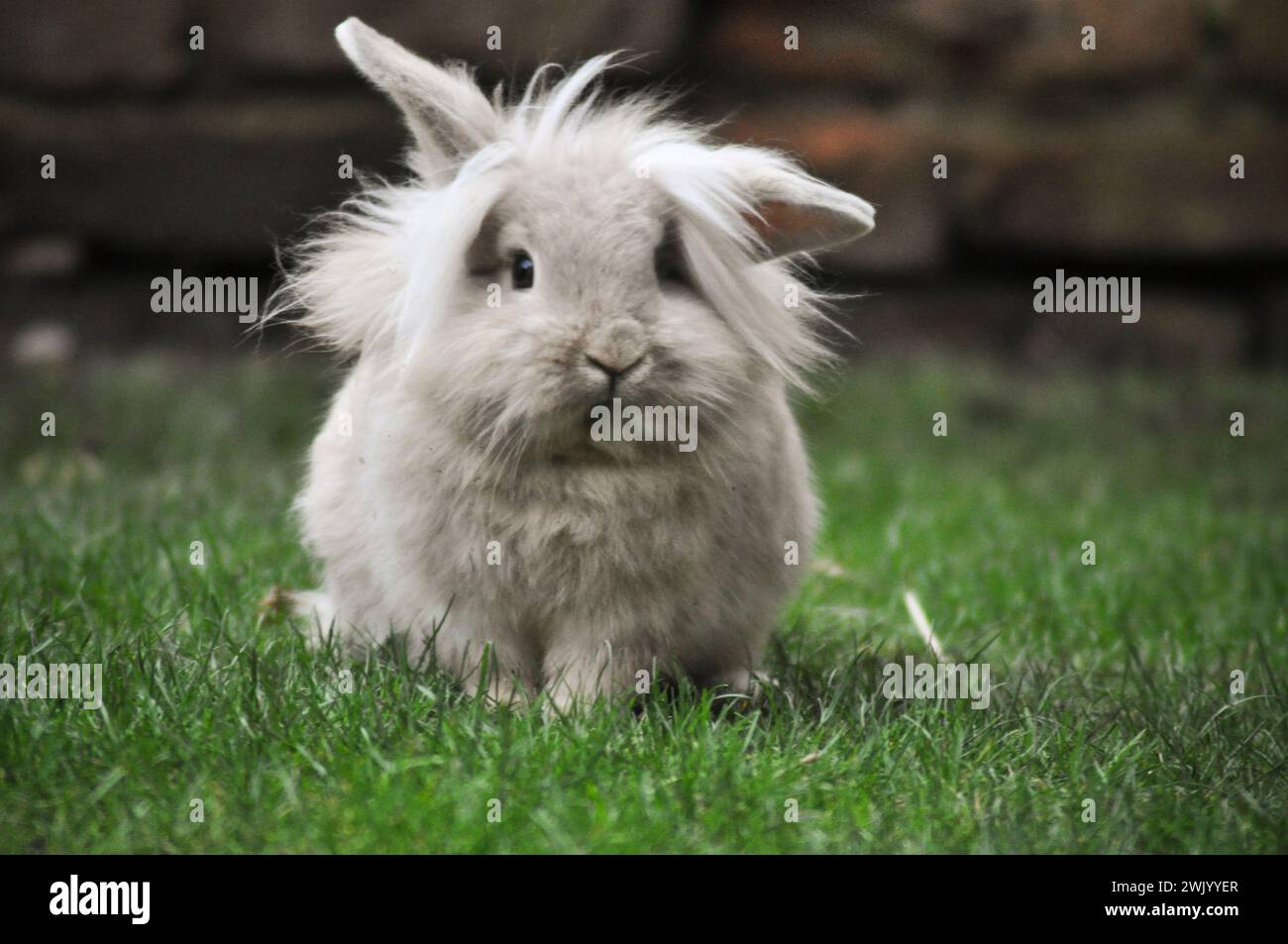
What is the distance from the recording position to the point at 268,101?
662 centimetres

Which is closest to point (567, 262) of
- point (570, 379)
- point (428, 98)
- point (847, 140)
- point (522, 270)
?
point (522, 270)

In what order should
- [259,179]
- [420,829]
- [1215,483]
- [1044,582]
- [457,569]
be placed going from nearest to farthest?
1. [420,829]
2. [457,569]
3. [1044,582]
4. [1215,483]
5. [259,179]

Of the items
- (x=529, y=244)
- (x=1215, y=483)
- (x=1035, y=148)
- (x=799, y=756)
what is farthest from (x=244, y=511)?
(x=1035, y=148)

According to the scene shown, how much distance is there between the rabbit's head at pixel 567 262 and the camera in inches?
103

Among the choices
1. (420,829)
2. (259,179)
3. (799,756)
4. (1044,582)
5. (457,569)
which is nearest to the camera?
(420,829)

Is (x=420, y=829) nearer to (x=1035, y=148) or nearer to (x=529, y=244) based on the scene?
(x=529, y=244)

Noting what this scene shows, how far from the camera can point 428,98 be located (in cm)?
278

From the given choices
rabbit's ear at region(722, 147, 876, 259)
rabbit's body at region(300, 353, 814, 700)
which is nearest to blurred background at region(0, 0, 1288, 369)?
rabbit's ear at region(722, 147, 876, 259)

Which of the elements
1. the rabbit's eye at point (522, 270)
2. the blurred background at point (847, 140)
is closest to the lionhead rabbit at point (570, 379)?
Answer: the rabbit's eye at point (522, 270)

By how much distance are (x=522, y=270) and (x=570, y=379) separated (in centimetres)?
30

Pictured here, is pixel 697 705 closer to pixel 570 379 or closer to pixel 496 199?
pixel 570 379

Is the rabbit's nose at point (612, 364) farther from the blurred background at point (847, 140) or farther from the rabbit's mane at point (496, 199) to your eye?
the blurred background at point (847, 140)

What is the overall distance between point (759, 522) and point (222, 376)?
404 centimetres

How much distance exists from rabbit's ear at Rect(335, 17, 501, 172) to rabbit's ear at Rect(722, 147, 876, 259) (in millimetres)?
524
